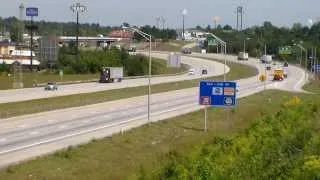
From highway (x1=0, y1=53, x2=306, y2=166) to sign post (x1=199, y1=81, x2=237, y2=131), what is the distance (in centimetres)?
584

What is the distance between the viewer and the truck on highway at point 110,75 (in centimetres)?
11662

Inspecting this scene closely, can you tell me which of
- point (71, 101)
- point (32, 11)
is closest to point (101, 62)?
point (32, 11)

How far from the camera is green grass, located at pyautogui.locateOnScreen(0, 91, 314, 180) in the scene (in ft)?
94.7

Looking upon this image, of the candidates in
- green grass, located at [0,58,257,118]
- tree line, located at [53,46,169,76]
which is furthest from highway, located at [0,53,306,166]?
tree line, located at [53,46,169,76]

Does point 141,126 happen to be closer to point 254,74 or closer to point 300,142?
point 300,142

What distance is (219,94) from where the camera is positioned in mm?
47000

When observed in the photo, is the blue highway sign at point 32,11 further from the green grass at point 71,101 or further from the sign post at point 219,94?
the sign post at point 219,94

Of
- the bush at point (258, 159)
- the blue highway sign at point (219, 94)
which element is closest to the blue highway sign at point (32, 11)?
the blue highway sign at point (219, 94)

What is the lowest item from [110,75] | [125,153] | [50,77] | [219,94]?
[125,153]

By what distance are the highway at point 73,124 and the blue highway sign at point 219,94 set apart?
19.2ft

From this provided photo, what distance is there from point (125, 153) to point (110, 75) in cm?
8133

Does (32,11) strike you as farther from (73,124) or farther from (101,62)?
(73,124)

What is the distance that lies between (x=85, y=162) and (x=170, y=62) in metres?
52.6

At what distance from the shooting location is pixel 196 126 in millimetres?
53281
